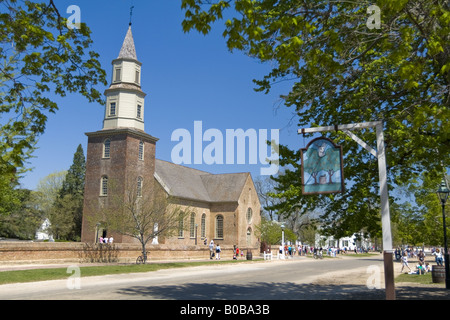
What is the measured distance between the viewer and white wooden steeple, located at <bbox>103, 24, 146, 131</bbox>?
47.8 m

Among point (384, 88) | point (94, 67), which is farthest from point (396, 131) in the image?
point (94, 67)

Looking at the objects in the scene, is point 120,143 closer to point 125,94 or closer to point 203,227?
point 125,94

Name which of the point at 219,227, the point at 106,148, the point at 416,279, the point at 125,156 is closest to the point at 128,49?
the point at 106,148

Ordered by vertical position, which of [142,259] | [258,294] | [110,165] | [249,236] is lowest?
[142,259]

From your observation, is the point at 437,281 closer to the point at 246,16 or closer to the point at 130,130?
the point at 246,16

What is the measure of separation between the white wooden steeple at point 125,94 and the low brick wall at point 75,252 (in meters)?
16.2

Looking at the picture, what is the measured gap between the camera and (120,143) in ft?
155

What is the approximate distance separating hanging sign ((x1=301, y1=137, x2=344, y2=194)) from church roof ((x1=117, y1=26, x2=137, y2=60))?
141 ft

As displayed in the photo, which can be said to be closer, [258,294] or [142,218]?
[258,294]

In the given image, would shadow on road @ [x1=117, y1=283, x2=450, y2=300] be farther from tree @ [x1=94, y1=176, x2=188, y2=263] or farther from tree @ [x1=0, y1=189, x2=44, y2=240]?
tree @ [x1=0, y1=189, x2=44, y2=240]

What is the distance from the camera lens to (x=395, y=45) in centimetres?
945

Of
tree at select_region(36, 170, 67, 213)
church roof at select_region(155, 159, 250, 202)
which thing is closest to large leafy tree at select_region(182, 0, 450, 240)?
church roof at select_region(155, 159, 250, 202)

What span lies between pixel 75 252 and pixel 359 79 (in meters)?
25.5

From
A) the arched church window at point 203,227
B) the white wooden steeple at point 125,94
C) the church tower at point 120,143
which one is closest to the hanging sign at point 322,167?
the church tower at point 120,143
